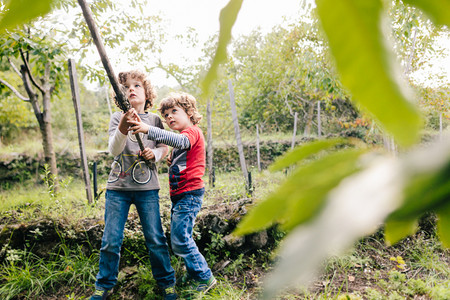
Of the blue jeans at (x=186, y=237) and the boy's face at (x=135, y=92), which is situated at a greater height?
the boy's face at (x=135, y=92)

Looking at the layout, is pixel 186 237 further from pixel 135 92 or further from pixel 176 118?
pixel 135 92

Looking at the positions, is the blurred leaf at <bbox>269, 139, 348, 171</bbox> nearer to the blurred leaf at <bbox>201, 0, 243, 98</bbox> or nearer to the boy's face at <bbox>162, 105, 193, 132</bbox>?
the blurred leaf at <bbox>201, 0, 243, 98</bbox>

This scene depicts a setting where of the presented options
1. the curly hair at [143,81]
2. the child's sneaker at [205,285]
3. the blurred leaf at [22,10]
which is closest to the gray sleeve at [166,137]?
the curly hair at [143,81]

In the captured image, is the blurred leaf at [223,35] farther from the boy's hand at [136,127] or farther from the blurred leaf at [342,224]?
the boy's hand at [136,127]

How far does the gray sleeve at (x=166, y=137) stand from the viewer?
4.86 feet

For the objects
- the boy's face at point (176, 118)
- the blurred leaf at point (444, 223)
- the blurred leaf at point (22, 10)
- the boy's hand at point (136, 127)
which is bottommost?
the blurred leaf at point (444, 223)

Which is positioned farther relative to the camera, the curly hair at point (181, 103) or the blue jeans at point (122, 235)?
the curly hair at point (181, 103)

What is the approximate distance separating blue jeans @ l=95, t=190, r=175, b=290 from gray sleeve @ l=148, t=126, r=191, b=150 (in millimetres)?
339

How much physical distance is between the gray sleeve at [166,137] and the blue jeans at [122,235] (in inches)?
13.4

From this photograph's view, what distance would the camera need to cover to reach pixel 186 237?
1.58 m

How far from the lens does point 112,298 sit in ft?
5.66

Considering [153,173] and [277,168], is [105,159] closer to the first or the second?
[153,173]

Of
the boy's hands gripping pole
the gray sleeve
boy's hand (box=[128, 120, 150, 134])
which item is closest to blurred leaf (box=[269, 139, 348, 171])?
the boy's hands gripping pole

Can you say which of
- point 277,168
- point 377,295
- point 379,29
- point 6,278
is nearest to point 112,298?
point 6,278
